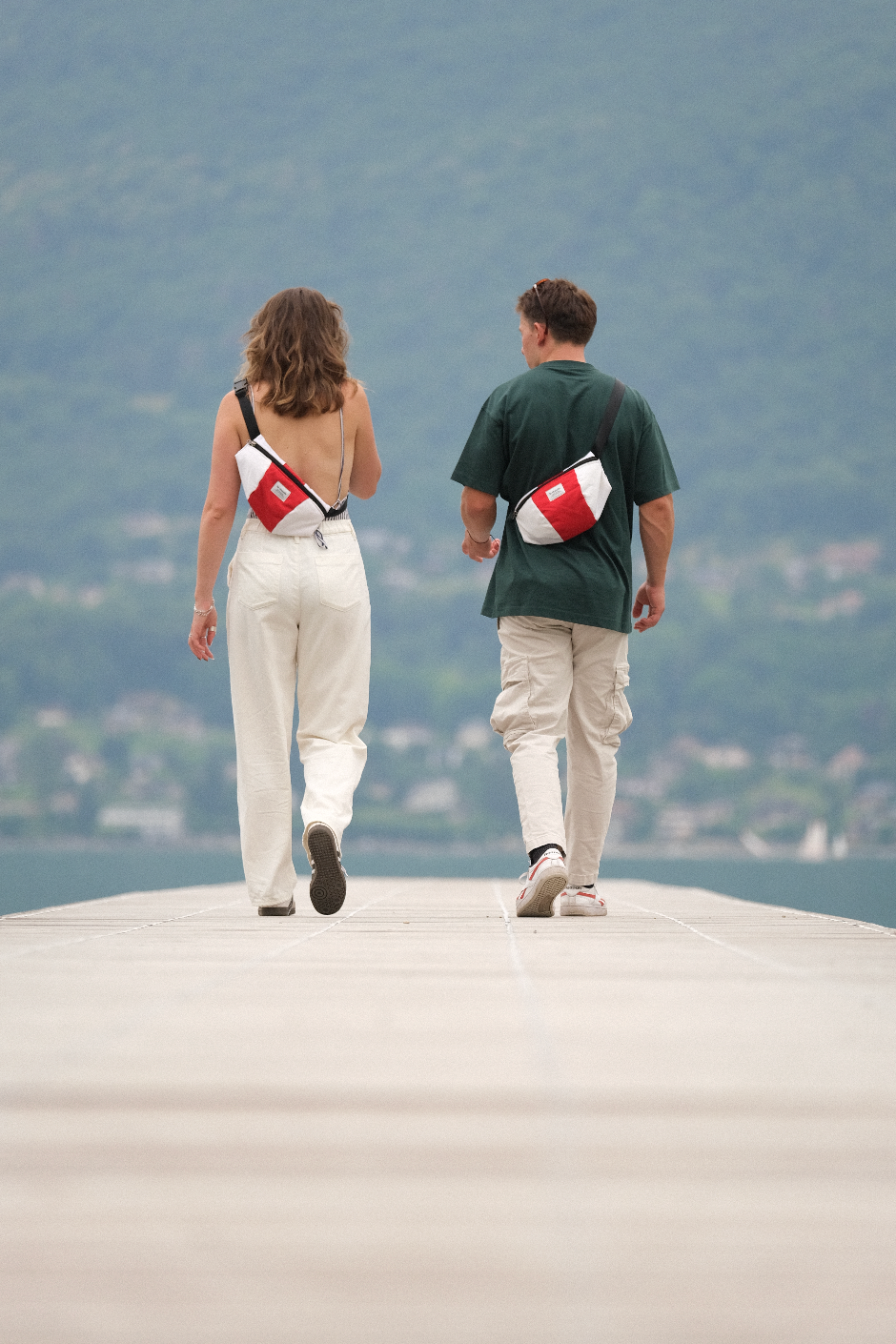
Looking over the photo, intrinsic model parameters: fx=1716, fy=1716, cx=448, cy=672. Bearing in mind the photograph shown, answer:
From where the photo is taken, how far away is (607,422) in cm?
541

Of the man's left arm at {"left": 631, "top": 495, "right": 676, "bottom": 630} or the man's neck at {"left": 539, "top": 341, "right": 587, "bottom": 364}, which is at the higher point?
the man's neck at {"left": 539, "top": 341, "right": 587, "bottom": 364}

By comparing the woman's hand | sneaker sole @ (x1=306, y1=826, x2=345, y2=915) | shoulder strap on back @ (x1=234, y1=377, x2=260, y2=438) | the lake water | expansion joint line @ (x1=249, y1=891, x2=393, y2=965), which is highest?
shoulder strap on back @ (x1=234, y1=377, x2=260, y2=438)

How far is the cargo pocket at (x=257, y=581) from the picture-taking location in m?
5.07

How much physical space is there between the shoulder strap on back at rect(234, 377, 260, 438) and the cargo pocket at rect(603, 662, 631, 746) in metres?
1.35

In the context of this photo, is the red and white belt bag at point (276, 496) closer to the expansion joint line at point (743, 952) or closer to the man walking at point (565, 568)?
the man walking at point (565, 568)

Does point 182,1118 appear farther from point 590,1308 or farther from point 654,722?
point 654,722

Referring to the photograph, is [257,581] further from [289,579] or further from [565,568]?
[565,568]

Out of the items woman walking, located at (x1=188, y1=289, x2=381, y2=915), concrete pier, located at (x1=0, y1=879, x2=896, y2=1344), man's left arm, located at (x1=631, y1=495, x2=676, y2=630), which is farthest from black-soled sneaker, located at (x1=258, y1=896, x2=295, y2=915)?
concrete pier, located at (x1=0, y1=879, x2=896, y2=1344)

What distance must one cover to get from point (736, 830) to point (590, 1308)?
593 ft

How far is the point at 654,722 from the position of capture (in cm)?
19812

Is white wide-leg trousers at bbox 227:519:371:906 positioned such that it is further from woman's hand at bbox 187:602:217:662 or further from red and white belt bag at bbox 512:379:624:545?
red and white belt bag at bbox 512:379:624:545

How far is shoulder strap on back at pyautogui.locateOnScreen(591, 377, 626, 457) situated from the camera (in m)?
5.40

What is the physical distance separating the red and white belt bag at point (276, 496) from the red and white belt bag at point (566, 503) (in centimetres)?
61

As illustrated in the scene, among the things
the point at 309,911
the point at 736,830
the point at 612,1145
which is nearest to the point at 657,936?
the point at 309,911
